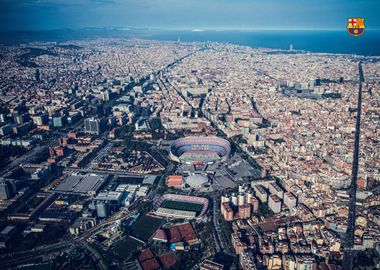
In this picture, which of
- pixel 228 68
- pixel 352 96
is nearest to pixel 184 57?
pixel 228 68

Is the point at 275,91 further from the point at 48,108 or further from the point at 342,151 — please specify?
the point at 48,108

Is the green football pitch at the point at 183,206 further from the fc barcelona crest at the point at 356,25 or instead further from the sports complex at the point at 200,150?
the fc barcelona crest at the point at 356,25

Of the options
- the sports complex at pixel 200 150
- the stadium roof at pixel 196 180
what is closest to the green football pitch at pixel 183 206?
the stadium roof at pixel 196 180

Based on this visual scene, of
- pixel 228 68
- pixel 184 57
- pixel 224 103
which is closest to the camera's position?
pixel 224 103

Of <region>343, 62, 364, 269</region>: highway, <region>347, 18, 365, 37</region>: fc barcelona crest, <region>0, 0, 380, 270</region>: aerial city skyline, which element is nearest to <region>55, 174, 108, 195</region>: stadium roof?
<region>0, 0, 380, 270</region>: aerial city skyline

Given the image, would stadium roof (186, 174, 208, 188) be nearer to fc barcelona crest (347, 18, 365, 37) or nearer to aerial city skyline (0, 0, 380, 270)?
aerial city skyline (0, 0, 380, 270)

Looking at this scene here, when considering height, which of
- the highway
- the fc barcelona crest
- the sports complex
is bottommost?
the highway
